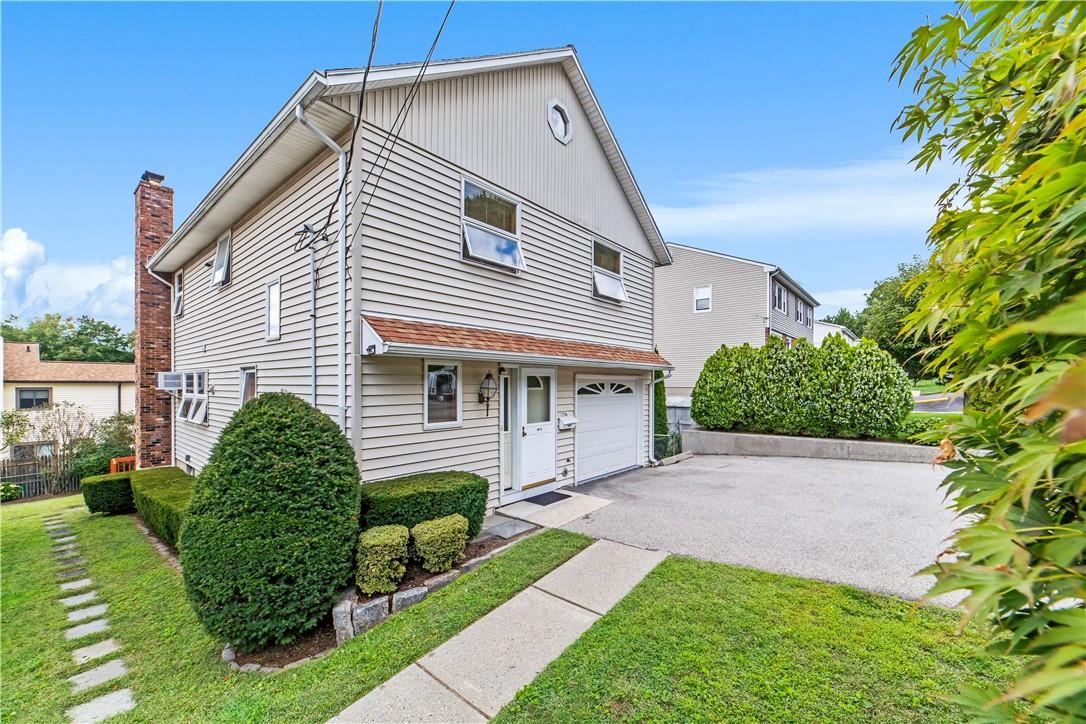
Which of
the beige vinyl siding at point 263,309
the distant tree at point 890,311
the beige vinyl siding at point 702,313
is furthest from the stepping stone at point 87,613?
the distant tree at point 890,311

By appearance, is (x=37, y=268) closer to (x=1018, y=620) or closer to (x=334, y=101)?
(x=334, y=101)

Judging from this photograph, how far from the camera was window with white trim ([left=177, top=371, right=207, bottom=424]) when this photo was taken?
902 centimetres

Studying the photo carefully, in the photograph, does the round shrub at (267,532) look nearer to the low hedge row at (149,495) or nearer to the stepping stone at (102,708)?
the stepping stone at (102,708)

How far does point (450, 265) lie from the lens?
19.3 feet

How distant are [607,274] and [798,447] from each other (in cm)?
671

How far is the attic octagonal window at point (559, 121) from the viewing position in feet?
25.2

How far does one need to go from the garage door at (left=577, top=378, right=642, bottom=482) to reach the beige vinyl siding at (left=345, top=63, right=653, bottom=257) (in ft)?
10.7

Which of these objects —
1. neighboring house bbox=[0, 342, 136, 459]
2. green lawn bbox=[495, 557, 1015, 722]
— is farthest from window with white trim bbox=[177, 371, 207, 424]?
neighboring house bbox=[0, 342, 136, 459]

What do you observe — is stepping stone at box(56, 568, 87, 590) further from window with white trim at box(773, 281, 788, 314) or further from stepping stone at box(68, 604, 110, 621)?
window with white trim at box(773, 281, 788, 314)

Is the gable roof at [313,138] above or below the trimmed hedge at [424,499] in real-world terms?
above

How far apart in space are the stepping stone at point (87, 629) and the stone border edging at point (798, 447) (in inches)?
454

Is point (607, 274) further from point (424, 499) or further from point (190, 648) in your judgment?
point (190, 648)

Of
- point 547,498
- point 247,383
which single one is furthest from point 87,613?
point 547,498

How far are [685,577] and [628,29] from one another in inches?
302
